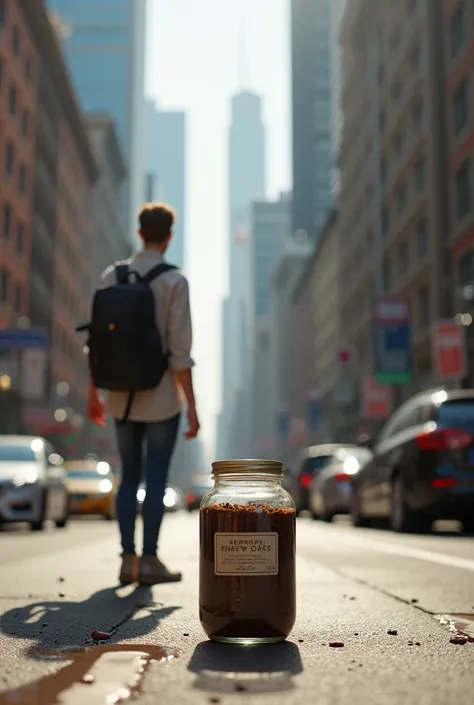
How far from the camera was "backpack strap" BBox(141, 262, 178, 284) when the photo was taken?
5883 millimetres

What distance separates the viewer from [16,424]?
45.6 meters

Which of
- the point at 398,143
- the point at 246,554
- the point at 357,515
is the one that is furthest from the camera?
the point at 398,143

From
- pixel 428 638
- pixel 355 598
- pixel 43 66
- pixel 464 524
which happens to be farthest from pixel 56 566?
pixel 43 66

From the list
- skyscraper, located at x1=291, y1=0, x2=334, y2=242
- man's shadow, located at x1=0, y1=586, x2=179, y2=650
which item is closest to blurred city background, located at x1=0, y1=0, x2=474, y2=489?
man's shadow, located at x1=0, y1=586, x2=179, y2=650

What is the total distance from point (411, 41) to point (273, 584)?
4357 cm

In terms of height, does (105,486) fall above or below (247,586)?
above

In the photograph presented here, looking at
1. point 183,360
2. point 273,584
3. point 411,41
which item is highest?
point 411,41

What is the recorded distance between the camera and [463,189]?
3662 cm

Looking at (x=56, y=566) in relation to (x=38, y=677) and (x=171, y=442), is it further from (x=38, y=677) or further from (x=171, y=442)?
(x=38, y=677)

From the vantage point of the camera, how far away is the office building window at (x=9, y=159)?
4565cm

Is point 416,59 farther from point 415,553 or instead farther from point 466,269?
point 415,553

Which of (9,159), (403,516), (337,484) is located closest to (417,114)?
(9,159)

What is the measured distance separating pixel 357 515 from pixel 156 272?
9645 mm

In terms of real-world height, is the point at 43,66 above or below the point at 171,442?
above
